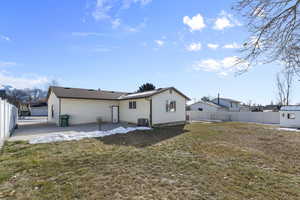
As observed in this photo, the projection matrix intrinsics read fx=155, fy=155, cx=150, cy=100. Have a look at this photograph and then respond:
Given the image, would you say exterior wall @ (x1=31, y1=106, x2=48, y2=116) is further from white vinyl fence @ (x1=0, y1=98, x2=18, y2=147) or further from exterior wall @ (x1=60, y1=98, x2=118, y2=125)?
white vinyl fence @ (x1=0, y1=98, x2=18, y2=147)

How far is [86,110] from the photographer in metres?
15.2

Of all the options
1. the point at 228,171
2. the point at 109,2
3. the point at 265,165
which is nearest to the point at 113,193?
the point at 228,171

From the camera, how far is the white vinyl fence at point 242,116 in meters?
19.5

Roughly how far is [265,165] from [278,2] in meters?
4.24

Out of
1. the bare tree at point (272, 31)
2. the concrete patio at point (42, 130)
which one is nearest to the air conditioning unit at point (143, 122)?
the concrete patio at point (42, 130)

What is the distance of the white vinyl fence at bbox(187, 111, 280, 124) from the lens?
19500 millimetres

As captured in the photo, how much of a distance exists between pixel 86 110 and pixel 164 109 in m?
7.64

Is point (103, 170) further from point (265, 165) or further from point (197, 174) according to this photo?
point (265, 165)

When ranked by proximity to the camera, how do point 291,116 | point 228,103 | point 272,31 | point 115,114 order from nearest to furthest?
point 272,31 → point 291,116 → point 115,114 → point 228,103

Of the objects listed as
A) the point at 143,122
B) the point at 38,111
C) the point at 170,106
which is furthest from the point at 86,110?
the point at 38,111

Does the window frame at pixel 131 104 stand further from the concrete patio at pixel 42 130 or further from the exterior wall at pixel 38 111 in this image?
the exterior wall at pixel 38 111

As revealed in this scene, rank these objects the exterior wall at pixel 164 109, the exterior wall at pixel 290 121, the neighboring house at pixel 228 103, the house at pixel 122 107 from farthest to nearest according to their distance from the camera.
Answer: the neighboring house at pixel 228 103 → the exterior wall at pixel 290 121 → the house at pixel 122 107 → the exterior wall at pixel 164 109

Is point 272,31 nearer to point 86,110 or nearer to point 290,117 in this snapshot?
point 86,110

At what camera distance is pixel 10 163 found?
4.67 meters
